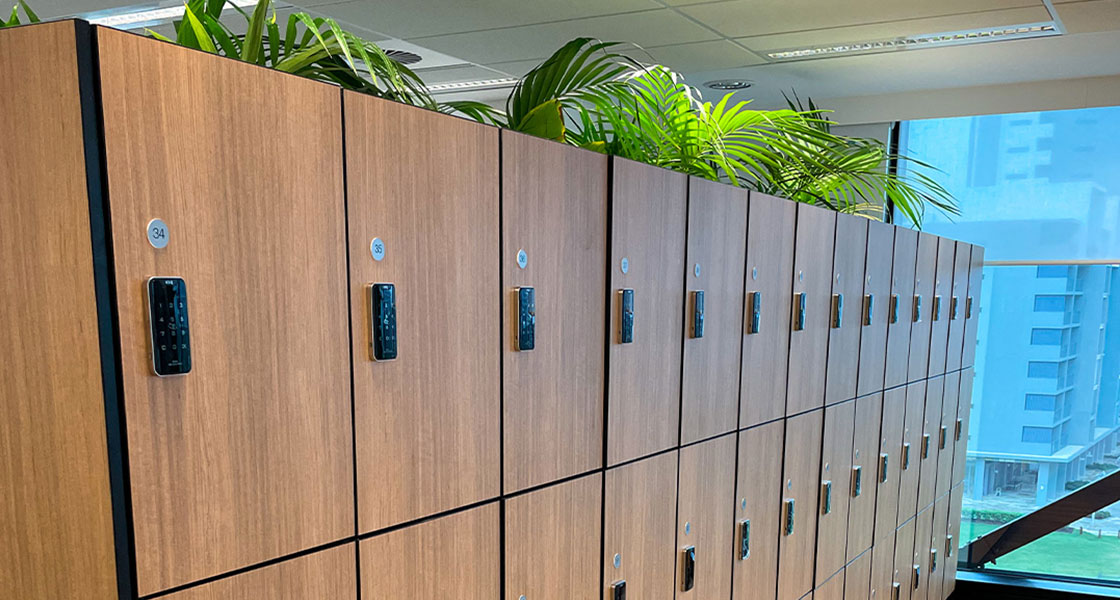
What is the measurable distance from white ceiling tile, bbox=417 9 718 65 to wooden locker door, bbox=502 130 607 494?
2.55 meters

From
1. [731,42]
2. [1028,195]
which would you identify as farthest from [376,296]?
[1028,195]

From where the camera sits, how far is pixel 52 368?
1.06m

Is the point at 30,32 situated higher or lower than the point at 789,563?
higher

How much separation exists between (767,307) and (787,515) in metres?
0.82

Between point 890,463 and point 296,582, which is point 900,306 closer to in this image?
point 890,463

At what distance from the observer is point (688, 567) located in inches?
94.6

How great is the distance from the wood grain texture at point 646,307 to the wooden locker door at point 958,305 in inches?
123

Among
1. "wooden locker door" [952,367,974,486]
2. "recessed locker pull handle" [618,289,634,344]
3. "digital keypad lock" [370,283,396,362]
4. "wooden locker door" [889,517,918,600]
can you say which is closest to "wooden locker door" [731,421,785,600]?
"recessed locker pull handle" [618,289,634,344]

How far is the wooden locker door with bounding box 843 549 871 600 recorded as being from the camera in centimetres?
367

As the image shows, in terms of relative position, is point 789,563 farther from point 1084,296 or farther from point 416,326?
point 1084,296

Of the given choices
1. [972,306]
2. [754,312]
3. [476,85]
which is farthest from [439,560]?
[476,85]

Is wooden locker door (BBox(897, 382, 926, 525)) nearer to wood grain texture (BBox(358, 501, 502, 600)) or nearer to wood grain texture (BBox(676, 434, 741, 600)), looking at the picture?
wood grain texture (BBox(676, 434, 741, 600))

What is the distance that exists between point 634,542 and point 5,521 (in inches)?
57.0

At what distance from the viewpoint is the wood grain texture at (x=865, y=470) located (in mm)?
3654
